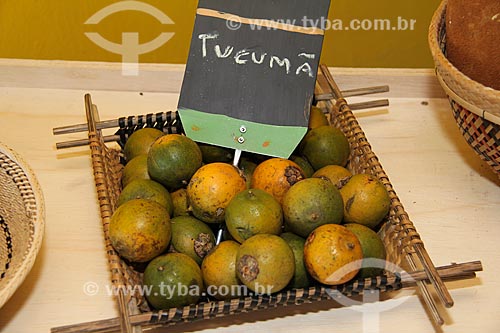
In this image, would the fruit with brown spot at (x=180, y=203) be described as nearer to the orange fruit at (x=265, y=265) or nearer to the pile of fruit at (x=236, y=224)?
the pile of fruit at (x=236, y=224)

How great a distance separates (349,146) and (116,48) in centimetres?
66

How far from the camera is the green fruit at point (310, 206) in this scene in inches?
30.0

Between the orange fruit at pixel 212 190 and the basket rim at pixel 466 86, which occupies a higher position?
the basket rim at pixel 466 86

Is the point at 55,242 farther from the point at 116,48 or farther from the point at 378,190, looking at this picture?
the point at 116,48

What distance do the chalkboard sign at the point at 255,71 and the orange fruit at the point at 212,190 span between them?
0.06 meters

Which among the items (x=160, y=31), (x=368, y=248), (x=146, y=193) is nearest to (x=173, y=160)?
(x=146, y=193)

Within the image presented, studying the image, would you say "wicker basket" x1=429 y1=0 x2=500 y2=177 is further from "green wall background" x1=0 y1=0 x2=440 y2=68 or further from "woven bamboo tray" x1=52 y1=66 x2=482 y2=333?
"green wall background" x1=0 y1=0 x2=440 y2=68

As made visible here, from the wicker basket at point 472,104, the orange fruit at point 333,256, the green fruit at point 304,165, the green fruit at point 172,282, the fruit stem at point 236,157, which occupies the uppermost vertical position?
the wicker basket at point 472,104

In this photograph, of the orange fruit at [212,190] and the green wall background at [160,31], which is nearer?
the orange fruit at [212,190]

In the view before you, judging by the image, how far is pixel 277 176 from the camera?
82cm

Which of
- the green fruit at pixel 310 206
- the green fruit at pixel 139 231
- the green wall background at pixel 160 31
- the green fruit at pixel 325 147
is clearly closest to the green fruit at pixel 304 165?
the green fruit at pixel 325 147

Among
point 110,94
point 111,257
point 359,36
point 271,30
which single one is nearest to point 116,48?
point 110,94

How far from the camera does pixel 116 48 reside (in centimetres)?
140

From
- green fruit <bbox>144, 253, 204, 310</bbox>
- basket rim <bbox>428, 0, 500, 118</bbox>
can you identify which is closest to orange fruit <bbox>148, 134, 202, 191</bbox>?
green fruit <bbox>144, 253, 204, 310</bbox>
